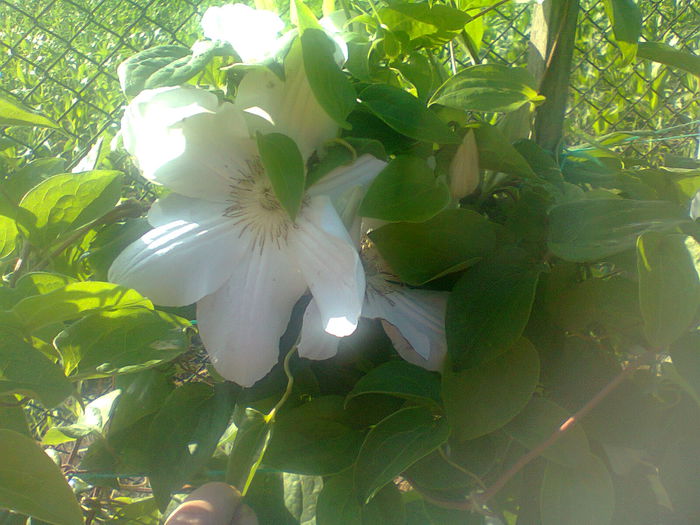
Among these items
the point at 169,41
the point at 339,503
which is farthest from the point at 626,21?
the point at 169,41

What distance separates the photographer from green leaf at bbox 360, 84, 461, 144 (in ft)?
0.89

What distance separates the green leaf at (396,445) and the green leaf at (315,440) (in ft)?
0.08

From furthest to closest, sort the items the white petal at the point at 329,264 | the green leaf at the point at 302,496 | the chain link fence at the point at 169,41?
1. the chain link fence at the point at 169,41
2. the green leaf at the point at 302,496
3. the white petal at the point at 329,264

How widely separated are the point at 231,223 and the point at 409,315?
0.09m

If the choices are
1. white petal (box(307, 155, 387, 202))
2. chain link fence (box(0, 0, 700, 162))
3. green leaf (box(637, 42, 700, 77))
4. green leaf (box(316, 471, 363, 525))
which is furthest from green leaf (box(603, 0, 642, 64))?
chain link fence (box(0, 0, 700, 162))

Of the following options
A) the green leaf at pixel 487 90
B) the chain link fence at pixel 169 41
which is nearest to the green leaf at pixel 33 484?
the green leaf at pixel 487 90

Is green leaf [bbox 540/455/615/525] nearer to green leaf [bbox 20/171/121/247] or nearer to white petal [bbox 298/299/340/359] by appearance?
white petal [bbox 298/299/340/359]

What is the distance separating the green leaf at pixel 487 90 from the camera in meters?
0.28

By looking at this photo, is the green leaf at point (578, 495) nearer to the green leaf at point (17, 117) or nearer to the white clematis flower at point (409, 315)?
the white clematis flower at point (409, 315)

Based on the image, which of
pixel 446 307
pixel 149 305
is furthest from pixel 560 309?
pixel 149 305

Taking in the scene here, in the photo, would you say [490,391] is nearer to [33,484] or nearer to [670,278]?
[670,278]

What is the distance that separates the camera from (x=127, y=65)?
0.86 ft

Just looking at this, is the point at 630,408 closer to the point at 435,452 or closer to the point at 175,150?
the point at 435,452

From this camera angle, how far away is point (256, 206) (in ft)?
0.95
